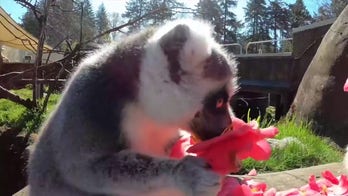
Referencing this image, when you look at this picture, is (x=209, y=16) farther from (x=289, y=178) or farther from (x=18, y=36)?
(x=18, y=36)

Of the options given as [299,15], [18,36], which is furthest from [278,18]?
[18,36]

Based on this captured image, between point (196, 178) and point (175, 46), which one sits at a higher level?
point (175, 46)

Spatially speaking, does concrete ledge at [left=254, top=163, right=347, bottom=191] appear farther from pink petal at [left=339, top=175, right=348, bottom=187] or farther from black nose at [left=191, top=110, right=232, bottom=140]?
black nose at [left=191, top=110, right=232, bottom=140]

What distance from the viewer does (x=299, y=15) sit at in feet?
101

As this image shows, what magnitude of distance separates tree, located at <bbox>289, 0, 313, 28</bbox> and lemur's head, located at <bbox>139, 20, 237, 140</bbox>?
28549mm

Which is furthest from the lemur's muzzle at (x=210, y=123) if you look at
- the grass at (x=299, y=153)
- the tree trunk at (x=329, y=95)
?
the tree trunk at (x=329, y=95)

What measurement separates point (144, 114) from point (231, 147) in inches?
12.5

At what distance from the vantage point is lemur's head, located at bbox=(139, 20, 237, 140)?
1722 millimetres

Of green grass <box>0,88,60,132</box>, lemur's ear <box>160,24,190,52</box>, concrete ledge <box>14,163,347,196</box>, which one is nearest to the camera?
lemur's ear <box>160,24,190,52</box>

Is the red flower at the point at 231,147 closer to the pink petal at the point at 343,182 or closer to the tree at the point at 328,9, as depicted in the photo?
the pink petal at the point at 343,182

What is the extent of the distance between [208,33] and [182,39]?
0.68 ft

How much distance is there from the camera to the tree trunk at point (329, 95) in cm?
664

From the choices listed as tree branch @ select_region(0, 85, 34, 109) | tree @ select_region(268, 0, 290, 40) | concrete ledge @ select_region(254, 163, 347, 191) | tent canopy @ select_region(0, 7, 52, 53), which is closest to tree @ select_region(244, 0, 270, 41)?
tree @ select_region(268, 0, 290, 40)

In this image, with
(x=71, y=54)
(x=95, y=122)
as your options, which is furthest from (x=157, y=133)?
(x=71, y=54)
